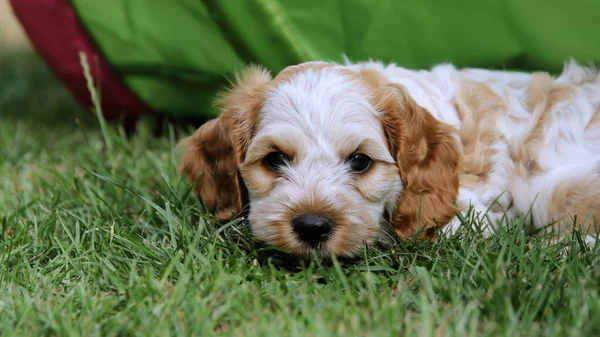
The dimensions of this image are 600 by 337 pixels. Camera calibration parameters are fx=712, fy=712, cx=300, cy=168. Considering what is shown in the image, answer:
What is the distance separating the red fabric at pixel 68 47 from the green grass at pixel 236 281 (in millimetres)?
1480

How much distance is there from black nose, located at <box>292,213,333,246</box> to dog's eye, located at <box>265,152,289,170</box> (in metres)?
0.35

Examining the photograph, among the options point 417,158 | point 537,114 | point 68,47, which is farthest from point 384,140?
point 68,47

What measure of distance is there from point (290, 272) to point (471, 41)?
7.04 feet

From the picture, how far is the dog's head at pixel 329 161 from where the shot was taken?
3.07 m

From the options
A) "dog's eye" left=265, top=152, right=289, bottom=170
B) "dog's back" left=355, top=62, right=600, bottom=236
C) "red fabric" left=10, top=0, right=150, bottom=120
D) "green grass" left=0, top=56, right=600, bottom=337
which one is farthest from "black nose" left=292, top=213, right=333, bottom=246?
"red fabric" left=10, top=0, right=150, bottom=120

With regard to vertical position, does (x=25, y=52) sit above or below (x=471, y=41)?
below

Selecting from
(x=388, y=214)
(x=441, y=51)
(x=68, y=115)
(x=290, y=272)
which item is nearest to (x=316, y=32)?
(x=441, y=51)

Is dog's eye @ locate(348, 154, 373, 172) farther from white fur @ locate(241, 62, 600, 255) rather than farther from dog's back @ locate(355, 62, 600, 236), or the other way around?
dog's back @ locate(355, 62, 600, 236)

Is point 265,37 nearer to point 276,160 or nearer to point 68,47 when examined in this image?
point 276,160

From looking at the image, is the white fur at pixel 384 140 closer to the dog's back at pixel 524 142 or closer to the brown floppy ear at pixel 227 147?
the dog's back at pixel 524 142

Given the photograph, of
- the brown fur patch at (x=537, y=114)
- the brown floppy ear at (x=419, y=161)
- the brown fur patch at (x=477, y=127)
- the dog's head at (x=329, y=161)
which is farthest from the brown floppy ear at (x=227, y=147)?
the brown fur patch at (x=537, y=114)

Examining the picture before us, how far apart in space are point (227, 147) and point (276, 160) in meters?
0.35

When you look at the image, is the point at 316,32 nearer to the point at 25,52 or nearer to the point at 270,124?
the point at 270,124

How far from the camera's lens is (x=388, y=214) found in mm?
3463
